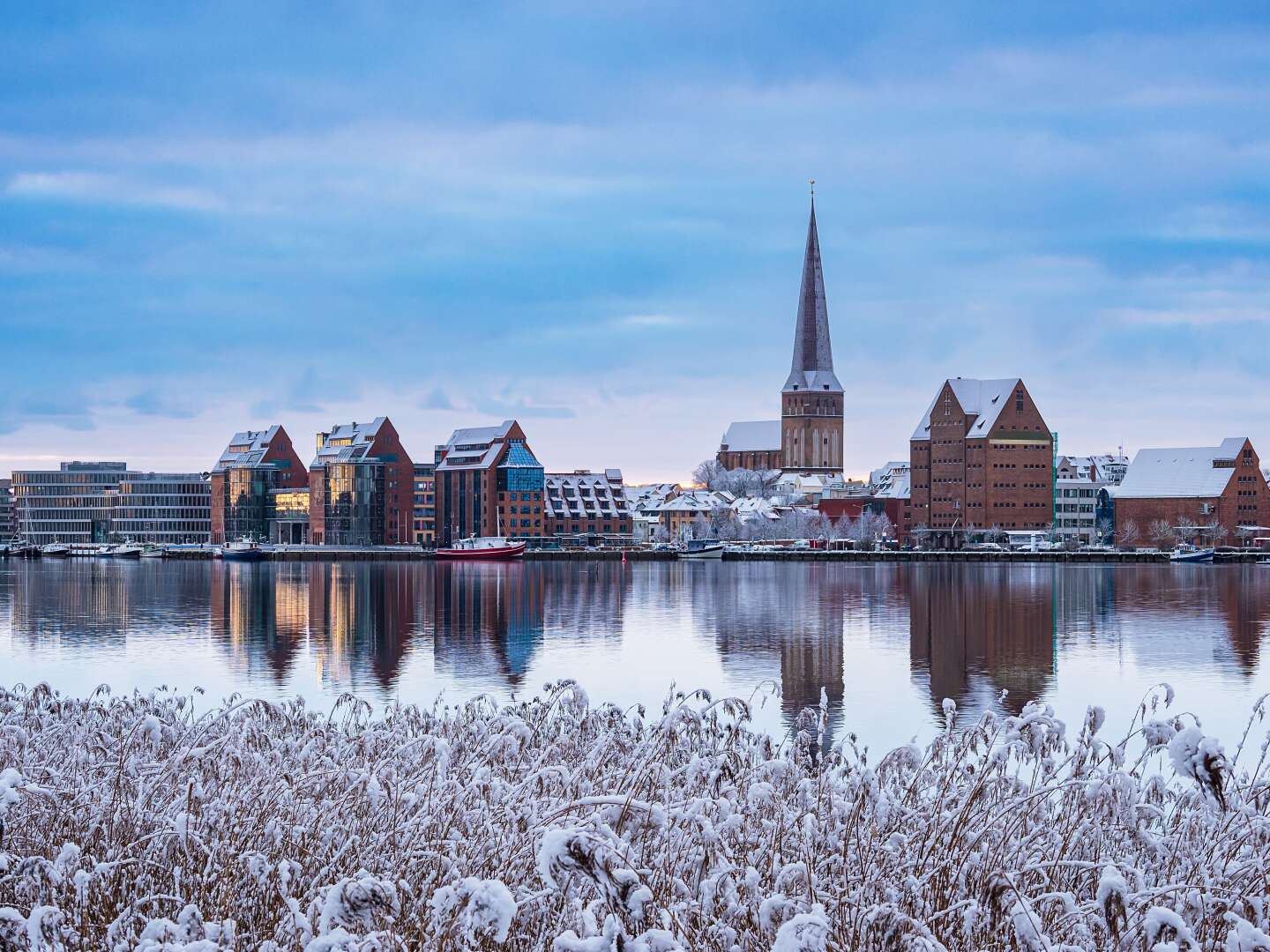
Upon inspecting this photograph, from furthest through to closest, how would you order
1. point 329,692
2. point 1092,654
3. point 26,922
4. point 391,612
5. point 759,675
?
point 391,612, point 1092,654, point 759,675, point 329,692, point 26,922

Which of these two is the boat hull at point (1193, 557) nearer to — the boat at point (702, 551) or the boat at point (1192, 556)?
the boat at point (1192, 556)

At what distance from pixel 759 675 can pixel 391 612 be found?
84.6ft

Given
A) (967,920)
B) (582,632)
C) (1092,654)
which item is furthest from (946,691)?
(967,920)

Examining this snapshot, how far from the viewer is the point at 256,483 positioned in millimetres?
192875

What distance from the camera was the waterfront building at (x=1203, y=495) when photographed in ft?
510

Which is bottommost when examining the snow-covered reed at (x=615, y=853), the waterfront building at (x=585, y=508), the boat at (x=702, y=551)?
the boat at (x=702, y=551)

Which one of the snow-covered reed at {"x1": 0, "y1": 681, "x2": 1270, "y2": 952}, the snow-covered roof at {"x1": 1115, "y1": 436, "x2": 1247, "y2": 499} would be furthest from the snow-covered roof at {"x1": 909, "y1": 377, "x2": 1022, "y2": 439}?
the snow-covered reed at {"x1": 0, "y1": 681, "x2": 1270, "y2": 952}

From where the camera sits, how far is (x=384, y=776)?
9164 millimetres

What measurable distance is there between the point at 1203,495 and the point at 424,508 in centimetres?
9264

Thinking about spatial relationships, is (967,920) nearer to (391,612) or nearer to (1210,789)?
(1210,789)

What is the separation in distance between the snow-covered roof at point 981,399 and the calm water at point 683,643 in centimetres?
9095

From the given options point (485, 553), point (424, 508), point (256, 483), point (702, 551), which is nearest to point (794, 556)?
point (702, 551)

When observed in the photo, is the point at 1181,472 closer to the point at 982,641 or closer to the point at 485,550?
the point at 485,550

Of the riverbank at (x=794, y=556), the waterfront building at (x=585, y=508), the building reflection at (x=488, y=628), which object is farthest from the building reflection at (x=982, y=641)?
the waterfront building at (x=585, y=508)
